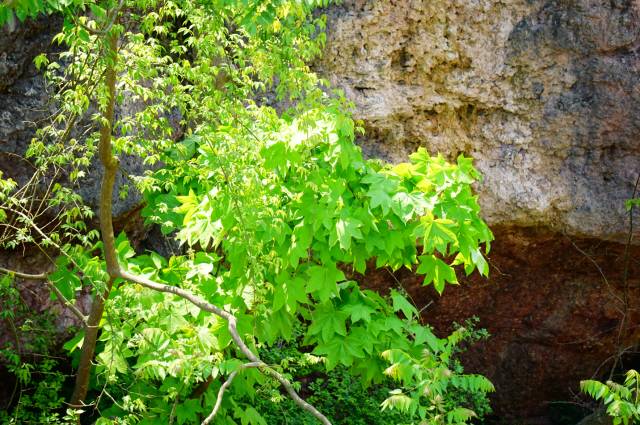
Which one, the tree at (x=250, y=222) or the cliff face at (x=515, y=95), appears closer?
the tree at (x=250, y=222)

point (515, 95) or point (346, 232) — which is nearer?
point (346, 232)

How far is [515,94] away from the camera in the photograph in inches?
216

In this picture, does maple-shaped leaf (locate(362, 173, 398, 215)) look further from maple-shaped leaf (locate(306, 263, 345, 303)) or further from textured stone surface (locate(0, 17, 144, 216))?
textured stone surface (locate(0, 17, 144, 216))

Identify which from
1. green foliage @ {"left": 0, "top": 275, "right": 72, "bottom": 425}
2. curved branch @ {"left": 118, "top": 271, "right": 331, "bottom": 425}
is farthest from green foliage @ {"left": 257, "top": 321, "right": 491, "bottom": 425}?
curved branch @ {"left": 118, "top": 271, "right": 331, "bottom": 425}

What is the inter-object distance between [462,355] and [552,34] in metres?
2.56

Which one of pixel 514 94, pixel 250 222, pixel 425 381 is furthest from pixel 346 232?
pixel 514 94

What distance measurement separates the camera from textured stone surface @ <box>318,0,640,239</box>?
17.5ft

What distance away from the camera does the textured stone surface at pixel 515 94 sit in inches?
209

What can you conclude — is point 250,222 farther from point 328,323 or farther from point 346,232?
point 328,323

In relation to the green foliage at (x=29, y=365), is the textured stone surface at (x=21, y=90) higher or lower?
higher

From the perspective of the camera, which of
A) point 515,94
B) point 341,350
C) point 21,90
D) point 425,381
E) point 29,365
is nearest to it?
point 425,381

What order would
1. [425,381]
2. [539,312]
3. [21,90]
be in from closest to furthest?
[425,381] → [21,90] → [539,312]

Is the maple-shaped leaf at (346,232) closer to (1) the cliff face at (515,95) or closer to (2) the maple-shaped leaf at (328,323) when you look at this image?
(2) the maple-shaped leaf at (328,323)

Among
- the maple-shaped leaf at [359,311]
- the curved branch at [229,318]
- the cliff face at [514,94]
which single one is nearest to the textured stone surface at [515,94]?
the cliff face at [514,94]
